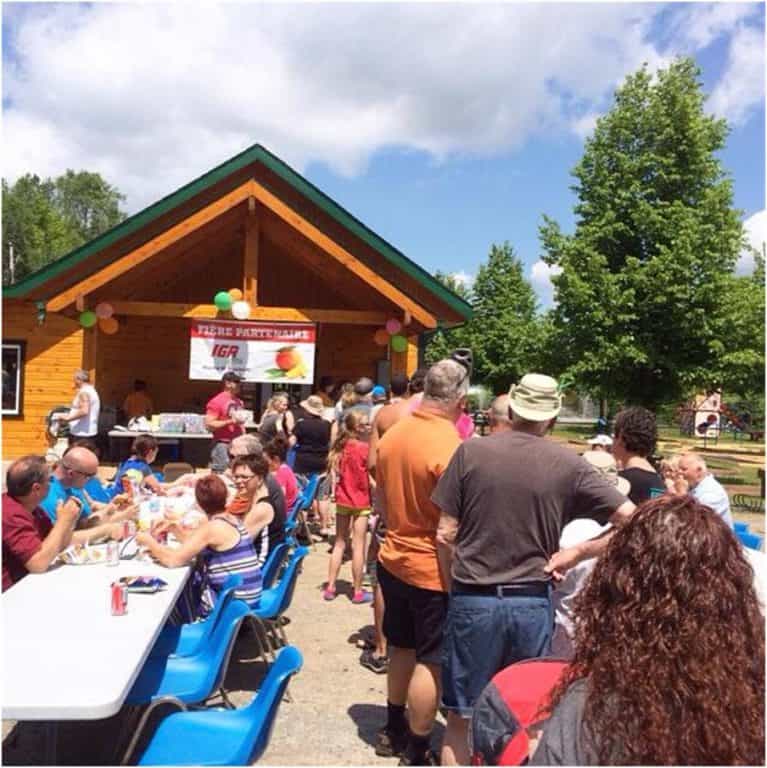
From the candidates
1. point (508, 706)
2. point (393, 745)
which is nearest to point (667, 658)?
point (508, 706)

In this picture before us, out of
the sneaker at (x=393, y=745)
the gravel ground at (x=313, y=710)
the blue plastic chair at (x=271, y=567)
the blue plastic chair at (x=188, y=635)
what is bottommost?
the gravel ground at (x=313, y=710)

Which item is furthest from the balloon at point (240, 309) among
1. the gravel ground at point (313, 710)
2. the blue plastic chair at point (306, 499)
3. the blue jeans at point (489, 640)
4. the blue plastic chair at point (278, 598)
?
the blue jeans at point (489, 640)

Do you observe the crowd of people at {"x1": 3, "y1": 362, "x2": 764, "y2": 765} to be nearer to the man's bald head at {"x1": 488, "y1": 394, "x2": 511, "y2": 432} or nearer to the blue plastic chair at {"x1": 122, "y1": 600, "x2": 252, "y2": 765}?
the man's bald head at {"x1": 488, "y1": 394, "x2": 511, "y2": 432}

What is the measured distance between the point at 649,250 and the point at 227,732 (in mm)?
15929

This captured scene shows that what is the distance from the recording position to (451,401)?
336cm

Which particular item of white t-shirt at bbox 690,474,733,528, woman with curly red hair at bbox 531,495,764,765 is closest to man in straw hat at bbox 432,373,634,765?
woman with curly red hair at bbox 531,495,764,765

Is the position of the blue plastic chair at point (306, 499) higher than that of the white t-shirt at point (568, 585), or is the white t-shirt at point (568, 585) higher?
the white t-shirt at point (568, 585)

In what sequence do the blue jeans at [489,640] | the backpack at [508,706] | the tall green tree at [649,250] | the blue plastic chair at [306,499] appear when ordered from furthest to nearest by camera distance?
1. the tall green tree at [649,250]
2. the blue plastic chair at [306,499]
3. the blue jeans at [489,640]
4. the backpack at [508,706]

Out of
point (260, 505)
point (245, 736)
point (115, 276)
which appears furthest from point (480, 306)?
point (245, 736)

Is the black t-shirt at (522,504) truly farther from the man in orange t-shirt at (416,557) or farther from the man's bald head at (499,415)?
the man's bald head at (499,415)

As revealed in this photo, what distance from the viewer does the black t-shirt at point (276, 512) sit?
5066mm

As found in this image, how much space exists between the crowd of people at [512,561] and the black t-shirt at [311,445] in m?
1.38

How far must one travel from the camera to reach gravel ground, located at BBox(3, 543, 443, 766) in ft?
11.2

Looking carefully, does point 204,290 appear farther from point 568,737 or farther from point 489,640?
point 568,737
